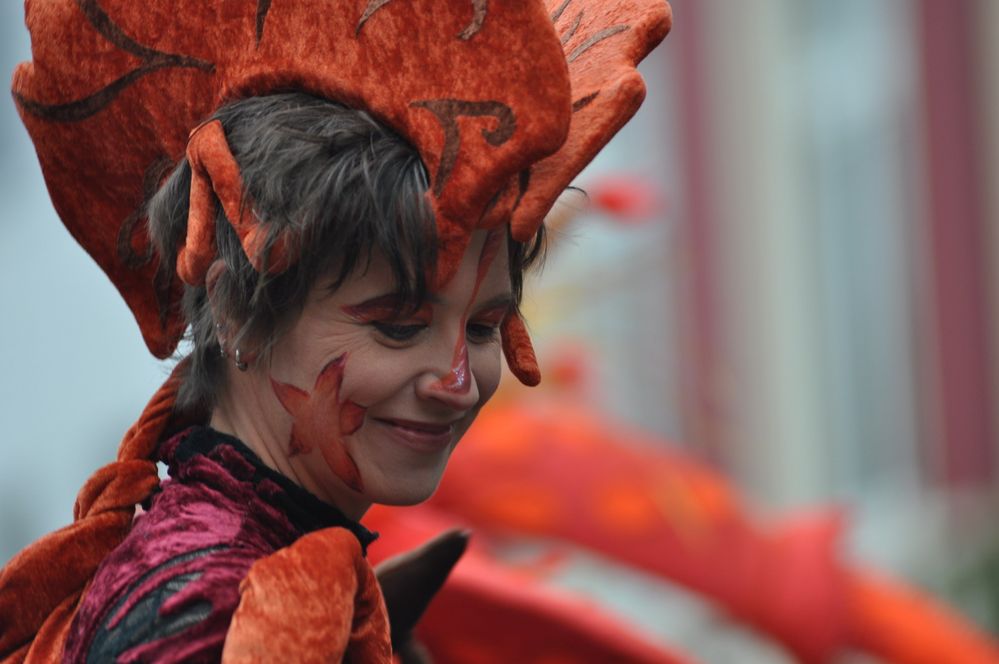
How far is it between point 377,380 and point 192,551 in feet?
0.80

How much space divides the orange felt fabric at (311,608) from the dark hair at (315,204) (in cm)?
23

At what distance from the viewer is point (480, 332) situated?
1.73 meters

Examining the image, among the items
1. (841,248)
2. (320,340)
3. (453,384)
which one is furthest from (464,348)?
(841,248)

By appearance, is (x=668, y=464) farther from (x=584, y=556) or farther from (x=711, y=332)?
(x=711, y=332)

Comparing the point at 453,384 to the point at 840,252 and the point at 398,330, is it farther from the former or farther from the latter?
the point at 840,252

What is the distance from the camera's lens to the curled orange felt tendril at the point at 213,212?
1.58m

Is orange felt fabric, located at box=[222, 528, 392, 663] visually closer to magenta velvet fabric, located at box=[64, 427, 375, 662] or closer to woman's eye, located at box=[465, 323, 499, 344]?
magenta velvet fabric, located at box=[64, 427, 375, 662]

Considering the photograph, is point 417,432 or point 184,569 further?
point 417,432

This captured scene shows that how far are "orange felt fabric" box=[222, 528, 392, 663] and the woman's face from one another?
12cm

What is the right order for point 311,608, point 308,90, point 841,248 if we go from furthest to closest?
point 841,248 < point 308,90 < point 311,608

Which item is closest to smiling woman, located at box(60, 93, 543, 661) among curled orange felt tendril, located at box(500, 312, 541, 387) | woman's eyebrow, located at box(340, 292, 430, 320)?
woman's eyebrow, located at box(340, 292, 430, 320)

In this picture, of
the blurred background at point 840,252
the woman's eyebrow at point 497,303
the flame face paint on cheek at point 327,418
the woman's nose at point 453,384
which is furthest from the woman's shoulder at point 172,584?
the blurred background at point 840,252

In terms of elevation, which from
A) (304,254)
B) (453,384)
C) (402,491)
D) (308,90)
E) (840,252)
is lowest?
(840,252)

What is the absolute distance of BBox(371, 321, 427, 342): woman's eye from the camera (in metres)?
1.62
